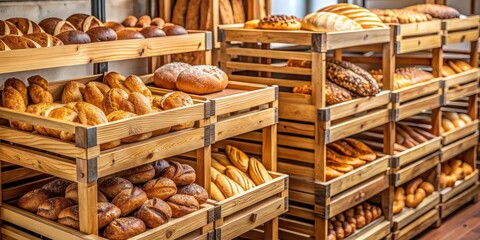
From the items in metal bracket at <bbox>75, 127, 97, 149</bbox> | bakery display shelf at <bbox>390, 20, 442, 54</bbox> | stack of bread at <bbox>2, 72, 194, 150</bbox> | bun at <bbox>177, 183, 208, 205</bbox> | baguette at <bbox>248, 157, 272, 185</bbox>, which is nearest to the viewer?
metal bracket at <bbox>75, 127, 97, 149</bbox>

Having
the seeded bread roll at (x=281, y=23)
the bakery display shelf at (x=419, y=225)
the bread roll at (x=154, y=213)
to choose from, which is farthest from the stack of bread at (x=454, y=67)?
the bread roll at (x=154, y=213)

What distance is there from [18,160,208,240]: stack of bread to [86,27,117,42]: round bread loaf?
58 centimetres

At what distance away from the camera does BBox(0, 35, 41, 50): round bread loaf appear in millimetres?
2697

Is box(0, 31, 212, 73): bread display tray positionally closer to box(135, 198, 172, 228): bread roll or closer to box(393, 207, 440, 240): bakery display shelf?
box(135, 198, 172, 228): bread roll

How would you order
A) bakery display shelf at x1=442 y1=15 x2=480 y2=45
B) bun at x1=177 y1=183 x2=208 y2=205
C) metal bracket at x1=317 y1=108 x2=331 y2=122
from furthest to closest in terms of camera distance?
bakery display shelf at x1=442 y1=15 x2=480 y2=45, metal bracket at x1=317 y1=108 x2=331 y2=122, bun at x1=177 y1=183 x2=208 y2=205

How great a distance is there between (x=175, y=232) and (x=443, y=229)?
9.17ft

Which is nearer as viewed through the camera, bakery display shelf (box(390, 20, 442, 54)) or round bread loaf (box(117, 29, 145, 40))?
round bread loaf (box(117, 29, 145, 40))

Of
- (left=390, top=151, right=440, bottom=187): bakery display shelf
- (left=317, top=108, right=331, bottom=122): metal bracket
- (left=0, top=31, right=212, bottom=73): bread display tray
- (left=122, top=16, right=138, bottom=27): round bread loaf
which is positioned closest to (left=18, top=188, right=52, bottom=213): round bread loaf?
(left=0, top=31, right=212, bottom=73): bread display tray

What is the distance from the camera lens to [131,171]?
3.01 m

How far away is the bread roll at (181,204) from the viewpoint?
9.54ft

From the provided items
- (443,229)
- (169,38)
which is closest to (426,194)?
(443,229)

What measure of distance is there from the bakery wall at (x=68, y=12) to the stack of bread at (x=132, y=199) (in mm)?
740

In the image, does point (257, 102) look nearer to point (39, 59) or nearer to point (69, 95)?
point (69, 95)

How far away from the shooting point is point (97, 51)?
2.93 m
